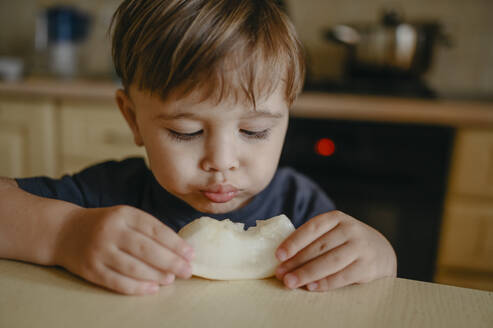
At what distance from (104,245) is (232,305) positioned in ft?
0.53

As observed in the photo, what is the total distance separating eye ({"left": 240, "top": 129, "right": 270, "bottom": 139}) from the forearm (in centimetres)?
25

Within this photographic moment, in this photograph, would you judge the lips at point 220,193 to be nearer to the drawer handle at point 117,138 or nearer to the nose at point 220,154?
the nose at point 220,154

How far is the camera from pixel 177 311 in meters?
0.42

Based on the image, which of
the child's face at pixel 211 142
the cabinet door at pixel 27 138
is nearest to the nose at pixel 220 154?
the child's face at pixel 211 142

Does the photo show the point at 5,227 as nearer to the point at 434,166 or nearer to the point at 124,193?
the point at 124,193

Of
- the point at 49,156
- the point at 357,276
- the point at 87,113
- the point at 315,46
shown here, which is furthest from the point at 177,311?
the point at 315,46

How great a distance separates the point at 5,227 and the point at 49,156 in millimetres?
1485

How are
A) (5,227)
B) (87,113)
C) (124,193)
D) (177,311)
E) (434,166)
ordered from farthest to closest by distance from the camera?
(87,113) → (434,166) → (124,193) → (5,227) → (177,311)

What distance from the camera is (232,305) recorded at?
43 centimetres

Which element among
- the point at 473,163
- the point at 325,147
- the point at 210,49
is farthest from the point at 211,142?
the point at 473,163

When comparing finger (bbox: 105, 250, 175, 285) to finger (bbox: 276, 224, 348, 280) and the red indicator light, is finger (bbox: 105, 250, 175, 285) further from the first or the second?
the red indicator light

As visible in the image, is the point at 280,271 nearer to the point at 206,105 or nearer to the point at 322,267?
the point at 322,267

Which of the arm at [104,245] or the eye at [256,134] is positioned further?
the eye at [256,134]

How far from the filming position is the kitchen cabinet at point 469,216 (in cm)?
156
